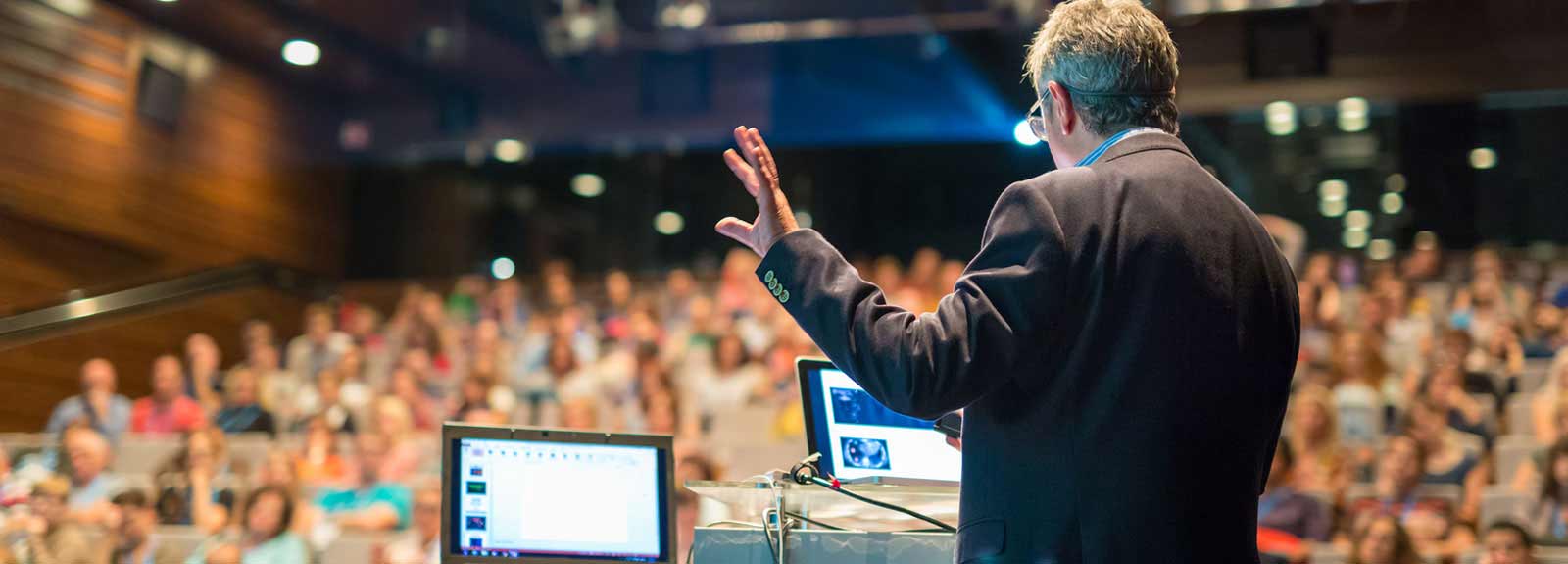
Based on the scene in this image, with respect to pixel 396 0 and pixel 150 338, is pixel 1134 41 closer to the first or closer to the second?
pixel 150 338

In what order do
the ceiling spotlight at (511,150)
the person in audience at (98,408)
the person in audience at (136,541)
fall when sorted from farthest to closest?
the ceiling spotlight at (511,150) < the person in audience at (98,408) < the person in audience at (136,541)

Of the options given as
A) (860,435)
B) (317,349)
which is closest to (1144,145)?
(860,435)

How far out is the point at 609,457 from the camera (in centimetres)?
198

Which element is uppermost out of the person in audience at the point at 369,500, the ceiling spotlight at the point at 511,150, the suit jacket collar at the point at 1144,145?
the ceiling spotlight at the point at 511,150

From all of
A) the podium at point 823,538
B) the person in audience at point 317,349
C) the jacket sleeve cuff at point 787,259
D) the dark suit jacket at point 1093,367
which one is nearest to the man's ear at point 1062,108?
the dark suit jacket at point 1093,367

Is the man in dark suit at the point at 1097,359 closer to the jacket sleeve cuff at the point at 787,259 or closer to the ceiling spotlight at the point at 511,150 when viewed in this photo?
the jacket sleeve cuff at the point at 787,259

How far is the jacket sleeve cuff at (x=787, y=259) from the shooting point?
1185 mm

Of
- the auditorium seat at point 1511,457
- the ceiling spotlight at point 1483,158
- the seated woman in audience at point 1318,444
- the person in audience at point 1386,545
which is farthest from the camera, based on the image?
the ceiling spotlight at point 1483,158

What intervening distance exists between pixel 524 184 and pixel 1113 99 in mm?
8897

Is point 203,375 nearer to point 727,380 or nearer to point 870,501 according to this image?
point 727,380

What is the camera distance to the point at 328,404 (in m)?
6.07

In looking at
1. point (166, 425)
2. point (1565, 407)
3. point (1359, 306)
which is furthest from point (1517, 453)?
point (166, 425)

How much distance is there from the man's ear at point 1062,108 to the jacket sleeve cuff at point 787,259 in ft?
0.81

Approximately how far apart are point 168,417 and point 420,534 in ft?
7.53
